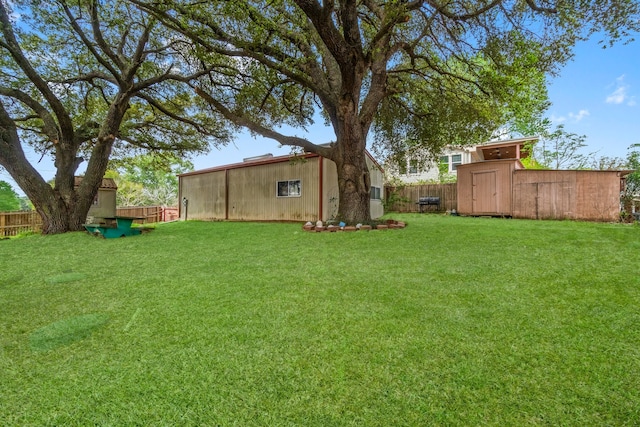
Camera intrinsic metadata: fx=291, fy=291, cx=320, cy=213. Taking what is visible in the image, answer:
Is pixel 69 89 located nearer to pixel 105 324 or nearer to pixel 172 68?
pixel 172 68

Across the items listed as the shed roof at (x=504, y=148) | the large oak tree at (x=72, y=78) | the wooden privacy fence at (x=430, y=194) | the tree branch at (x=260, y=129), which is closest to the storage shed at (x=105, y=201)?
the large oak tree at (x=72, y=78)

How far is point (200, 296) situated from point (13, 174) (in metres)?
8.44

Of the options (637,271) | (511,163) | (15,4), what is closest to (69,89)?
(15,4)

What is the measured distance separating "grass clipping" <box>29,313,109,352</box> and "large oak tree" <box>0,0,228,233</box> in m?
7.30

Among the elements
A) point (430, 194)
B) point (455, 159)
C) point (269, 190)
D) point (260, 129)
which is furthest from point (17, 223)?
point (455, 159)

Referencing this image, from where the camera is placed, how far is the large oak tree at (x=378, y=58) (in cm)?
566

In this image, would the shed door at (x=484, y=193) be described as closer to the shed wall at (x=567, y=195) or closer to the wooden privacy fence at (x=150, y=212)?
the shed wall at (x=567, y=195)

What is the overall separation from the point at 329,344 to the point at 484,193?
10973 millimetres

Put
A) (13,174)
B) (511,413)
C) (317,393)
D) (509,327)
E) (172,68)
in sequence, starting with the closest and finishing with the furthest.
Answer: (511,413), (317,393), (509,327), (13,174), (172,68)

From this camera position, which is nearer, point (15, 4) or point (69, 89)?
point (15, 4)

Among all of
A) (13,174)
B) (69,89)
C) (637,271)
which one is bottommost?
(637,271)

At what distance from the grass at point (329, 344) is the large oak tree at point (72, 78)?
18.3 feet

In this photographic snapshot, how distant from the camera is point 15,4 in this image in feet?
22.6

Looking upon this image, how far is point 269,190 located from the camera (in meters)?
11.9
